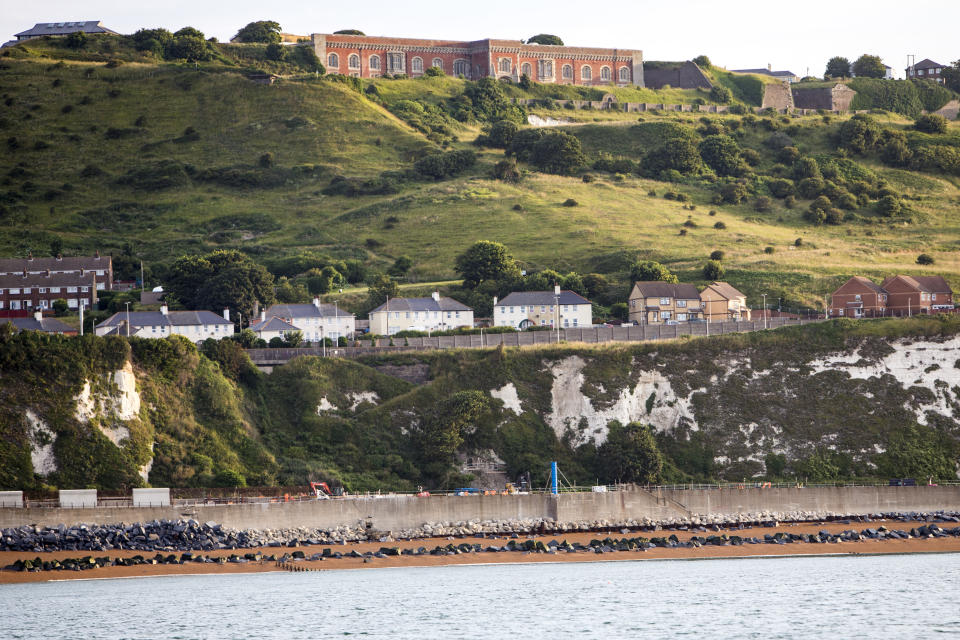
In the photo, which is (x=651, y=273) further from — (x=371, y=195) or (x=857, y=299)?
(x=371, y=195)

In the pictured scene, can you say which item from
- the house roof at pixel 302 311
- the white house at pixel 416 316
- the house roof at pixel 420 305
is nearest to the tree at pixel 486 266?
the house roof at pixel 420 305

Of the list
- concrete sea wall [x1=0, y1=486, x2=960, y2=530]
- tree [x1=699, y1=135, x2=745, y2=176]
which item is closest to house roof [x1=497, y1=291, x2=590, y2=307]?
concrete sea wall [x1=0, y1=486, x2=960, y2=530]

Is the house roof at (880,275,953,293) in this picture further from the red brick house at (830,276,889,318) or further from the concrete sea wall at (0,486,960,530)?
the concrete sea wall at (0,486,960,530)

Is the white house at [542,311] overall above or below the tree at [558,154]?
below

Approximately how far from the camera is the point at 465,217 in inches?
5281

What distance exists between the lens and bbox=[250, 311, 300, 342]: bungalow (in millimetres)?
97938

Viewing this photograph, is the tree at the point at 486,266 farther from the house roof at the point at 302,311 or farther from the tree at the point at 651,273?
the house roof at the point at 302,311

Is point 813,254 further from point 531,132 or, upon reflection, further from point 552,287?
point 531,132

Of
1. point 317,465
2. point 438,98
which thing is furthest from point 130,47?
point 317,465

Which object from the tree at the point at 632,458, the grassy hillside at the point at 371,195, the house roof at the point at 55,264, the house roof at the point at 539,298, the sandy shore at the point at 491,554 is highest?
the grassy hillside at the point at 371,195

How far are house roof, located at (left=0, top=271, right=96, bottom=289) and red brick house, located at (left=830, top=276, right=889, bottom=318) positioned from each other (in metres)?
66.7

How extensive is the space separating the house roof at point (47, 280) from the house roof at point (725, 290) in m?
56.4

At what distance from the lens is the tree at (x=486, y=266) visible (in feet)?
372

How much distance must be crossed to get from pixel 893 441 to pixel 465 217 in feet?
204
